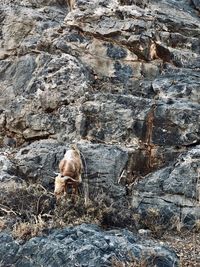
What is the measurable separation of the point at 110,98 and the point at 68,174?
79.2 inches

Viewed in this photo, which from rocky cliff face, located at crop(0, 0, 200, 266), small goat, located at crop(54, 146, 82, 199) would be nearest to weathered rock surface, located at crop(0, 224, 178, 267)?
rocky cliff face, located at crop(0, 0, 200, 266)

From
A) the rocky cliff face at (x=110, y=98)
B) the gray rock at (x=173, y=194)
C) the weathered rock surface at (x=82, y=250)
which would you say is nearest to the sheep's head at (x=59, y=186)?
the rocky cliff face at (x=110, y=98)

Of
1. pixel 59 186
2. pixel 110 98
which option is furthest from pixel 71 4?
pixel 59 186

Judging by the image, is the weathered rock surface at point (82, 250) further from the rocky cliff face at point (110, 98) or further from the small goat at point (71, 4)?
the small goat at point (71, 4)

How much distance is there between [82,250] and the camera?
6539mm

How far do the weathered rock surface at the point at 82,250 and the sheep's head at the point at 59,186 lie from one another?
1464mm

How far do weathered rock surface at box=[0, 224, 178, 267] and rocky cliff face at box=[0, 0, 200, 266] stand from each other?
1.41 m

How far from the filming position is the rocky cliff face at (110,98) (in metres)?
8.92

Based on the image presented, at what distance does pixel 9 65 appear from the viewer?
11.3 m

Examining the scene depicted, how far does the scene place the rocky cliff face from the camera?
8922 mm

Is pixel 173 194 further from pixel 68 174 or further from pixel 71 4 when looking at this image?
pixel 71 4

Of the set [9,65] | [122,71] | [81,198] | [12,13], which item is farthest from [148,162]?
[12,13]

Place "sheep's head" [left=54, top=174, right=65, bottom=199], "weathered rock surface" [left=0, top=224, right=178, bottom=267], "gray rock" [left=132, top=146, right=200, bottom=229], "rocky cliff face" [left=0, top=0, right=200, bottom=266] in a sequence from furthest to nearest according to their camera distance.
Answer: "rocky cliff face" [left=0, top=0, right=200, bottom=266] < "sheep's head" [left=54, top=174, right=65, bottom=199] < "gray rock" [left=132, top=146, right=200, bottom=229] < "weathered rock surface" [left=0, top=224, right=178, bottom=267]

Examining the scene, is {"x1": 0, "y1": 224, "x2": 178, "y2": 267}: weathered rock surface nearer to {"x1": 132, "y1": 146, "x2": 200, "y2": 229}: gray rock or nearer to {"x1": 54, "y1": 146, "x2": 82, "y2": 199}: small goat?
{"x1": 132, "y1": 146, "x2": 200, "y2": 229}: gray rock
